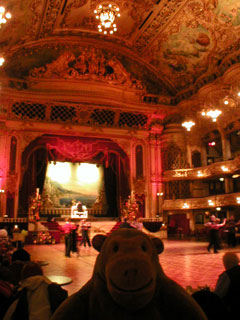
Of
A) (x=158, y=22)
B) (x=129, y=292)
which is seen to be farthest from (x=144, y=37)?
(x=129, y=292)

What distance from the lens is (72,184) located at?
20641mm

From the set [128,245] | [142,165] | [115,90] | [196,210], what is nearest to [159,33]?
[115,90]

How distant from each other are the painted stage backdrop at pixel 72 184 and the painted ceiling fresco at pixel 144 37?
6.53 m

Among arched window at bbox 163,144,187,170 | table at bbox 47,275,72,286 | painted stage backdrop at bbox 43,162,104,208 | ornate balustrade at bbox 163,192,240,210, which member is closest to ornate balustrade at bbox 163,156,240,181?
arched window at bbox 163,144,187,170

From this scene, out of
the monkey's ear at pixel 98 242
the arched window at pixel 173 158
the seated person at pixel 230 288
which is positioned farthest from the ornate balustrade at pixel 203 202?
the monkey's ear at pixel 98 242

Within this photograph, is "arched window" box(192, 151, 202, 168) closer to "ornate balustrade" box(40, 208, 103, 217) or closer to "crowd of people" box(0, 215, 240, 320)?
"ornate balustrade" box(40, 208, 103, 217)

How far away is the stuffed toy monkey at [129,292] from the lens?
1.37 m

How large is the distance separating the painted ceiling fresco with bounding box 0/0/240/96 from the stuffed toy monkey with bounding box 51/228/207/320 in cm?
1414

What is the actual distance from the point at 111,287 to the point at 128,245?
0.22 m

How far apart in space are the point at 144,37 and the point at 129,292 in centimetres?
1829

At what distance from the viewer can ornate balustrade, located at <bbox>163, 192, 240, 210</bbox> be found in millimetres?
15909

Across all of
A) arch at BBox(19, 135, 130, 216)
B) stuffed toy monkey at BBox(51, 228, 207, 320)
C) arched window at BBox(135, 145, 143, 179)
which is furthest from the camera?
arched window at BBox(135, 145, 143, 179)

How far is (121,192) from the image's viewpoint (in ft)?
61.6

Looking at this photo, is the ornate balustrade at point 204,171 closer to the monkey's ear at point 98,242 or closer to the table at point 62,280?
the table at point 62,280
